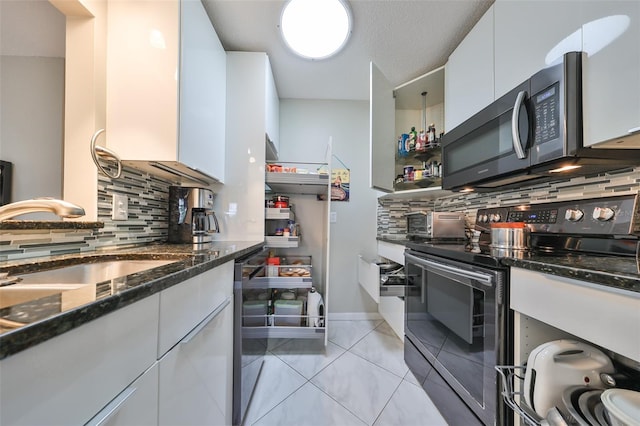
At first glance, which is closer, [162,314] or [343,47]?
[162,314]

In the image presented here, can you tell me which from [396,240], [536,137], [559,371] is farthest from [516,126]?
[396,240]

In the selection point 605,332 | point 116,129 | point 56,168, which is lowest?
point 605,332

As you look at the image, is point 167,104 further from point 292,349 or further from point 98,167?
point 292,349

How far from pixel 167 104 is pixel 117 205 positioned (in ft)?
1.78

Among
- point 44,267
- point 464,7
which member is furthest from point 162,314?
point 464,7

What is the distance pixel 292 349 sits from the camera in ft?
5.99

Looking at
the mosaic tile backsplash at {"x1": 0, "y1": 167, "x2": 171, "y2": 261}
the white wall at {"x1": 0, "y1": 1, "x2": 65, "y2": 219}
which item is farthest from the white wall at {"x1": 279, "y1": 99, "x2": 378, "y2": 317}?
the white wall at {"x1": 0, "y1": 1, "x2": 65, "y2": 219}

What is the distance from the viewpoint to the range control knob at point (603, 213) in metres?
0.92

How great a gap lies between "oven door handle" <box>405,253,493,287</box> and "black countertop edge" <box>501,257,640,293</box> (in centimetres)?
15

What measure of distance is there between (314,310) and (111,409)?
145 cm

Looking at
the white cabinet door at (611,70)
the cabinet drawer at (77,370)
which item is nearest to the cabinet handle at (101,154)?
the cabinet drawer at (77,370)

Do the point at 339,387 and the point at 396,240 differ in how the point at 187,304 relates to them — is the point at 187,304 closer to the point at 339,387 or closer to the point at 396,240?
the point at 339,387

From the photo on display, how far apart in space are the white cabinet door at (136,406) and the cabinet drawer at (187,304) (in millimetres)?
56

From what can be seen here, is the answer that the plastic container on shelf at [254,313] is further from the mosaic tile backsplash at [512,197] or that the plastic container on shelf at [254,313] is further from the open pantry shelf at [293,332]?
the mosaic tile backsplash at [512,197]
